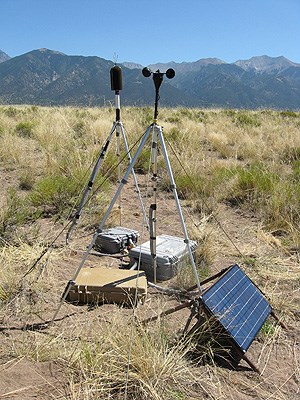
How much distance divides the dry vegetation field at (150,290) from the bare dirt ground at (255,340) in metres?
0.01

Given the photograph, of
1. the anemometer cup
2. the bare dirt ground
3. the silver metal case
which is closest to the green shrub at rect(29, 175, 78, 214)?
the bare dirt ground

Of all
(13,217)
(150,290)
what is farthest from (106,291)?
(13,217)

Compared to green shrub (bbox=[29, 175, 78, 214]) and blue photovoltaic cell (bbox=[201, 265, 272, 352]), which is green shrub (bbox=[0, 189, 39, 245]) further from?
blue photovoltaic cell (bbox=[201, 265, 272, 352])

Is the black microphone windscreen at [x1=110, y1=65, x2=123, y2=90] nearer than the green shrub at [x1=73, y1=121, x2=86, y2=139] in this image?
Yes

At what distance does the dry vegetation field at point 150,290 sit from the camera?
2.35m

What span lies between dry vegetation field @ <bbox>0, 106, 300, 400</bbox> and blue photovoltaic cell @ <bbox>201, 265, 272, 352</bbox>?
17 cm

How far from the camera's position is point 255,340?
124 inches

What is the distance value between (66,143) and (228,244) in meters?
5.47

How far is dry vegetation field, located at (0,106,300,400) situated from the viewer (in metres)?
2.35

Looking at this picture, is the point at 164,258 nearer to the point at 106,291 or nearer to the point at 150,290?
the point at 150,290

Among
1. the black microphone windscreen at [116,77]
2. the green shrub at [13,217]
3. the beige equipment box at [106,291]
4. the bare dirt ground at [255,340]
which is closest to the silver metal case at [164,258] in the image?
the bare dirt ground at [255,340]

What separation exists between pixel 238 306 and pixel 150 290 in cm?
104

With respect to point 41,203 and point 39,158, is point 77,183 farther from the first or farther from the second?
point 39,158

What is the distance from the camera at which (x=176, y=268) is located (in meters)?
4.08
